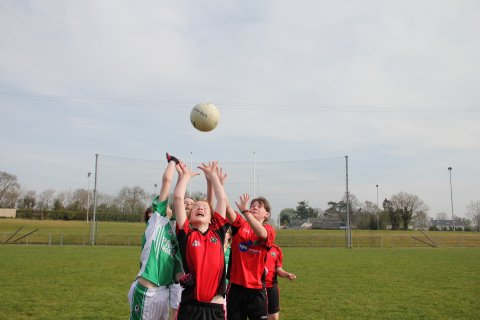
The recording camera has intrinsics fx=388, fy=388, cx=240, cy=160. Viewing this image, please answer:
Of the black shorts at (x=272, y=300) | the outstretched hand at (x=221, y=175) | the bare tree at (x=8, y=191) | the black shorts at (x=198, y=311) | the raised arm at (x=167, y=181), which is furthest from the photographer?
the bare tree at (x=8, y=191)

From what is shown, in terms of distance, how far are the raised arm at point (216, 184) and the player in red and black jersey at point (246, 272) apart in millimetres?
480

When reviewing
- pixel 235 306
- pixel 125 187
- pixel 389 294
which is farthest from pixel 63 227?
pixel 235 306

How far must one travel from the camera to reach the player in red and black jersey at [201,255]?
12.5ft

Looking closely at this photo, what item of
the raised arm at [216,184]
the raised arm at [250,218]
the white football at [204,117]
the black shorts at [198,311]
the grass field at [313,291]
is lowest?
the grass field at [313,291]

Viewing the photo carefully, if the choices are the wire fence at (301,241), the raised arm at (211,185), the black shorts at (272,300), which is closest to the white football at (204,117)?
the raised arm at (211,185)

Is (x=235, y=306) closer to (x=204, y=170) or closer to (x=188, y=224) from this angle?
(x=188, y=224)

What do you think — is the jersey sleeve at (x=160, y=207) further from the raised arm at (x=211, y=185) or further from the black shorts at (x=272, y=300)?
the black shorts at (x=272, y=300)

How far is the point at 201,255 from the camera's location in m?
3.90

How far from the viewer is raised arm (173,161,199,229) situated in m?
4.05

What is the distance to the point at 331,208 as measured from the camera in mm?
37094

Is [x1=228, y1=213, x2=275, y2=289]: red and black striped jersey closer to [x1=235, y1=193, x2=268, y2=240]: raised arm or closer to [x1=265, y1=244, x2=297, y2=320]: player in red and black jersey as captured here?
[x1=235, y1=193, x2=268, y2=240]: raised arm

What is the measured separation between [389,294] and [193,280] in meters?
8.83

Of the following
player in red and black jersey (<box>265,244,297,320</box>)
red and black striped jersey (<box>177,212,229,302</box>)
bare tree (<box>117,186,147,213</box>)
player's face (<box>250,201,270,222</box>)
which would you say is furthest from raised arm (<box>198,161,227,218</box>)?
A: bare tree (<box>117,186,147,213</box>)

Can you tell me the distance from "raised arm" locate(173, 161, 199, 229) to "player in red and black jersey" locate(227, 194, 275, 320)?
2.73 feet
